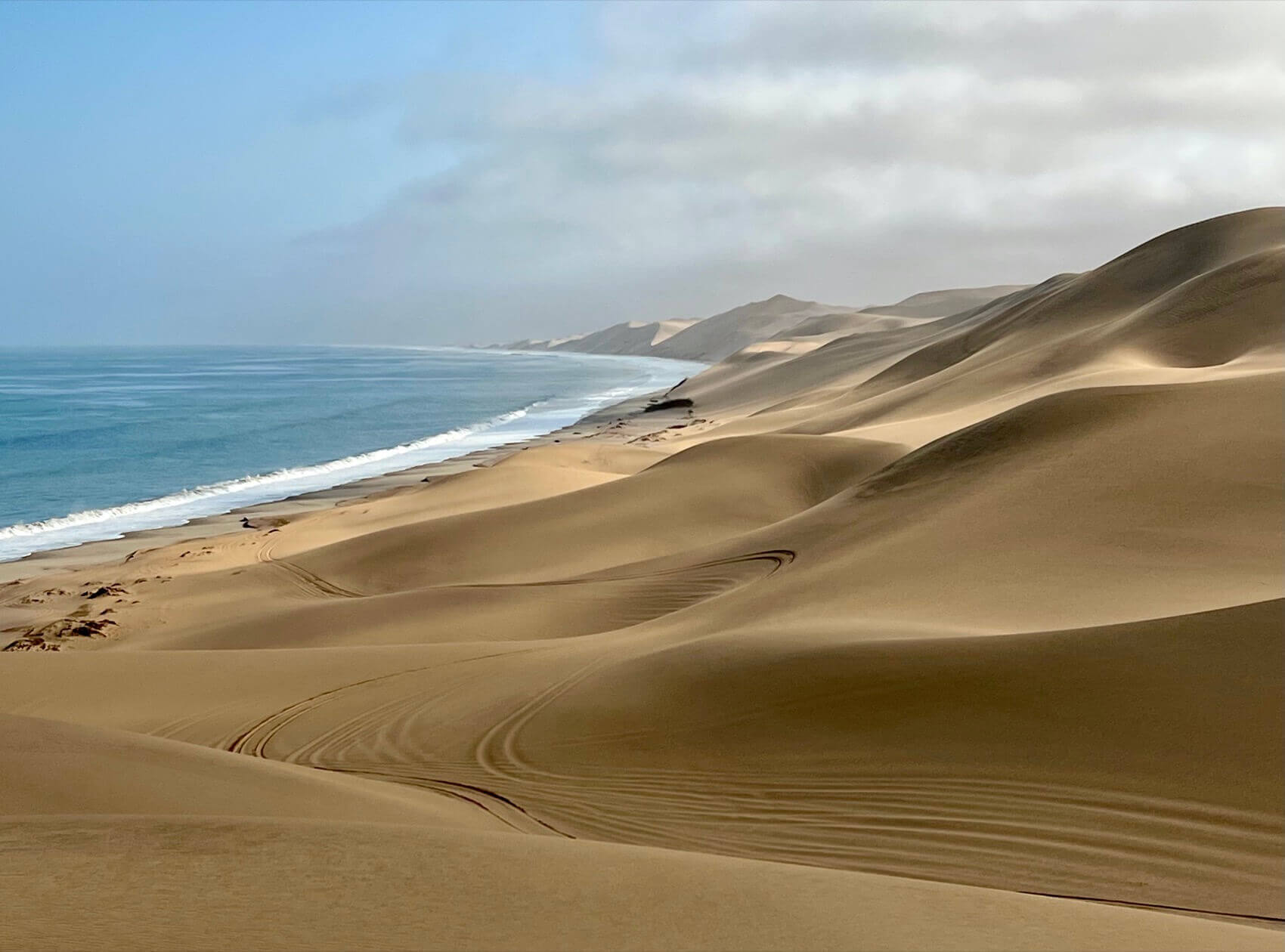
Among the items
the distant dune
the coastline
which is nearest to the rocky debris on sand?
the coastline

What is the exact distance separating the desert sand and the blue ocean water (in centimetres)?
1160

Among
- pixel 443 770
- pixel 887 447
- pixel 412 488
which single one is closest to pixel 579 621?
pixel 443 770

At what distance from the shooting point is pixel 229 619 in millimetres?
14766

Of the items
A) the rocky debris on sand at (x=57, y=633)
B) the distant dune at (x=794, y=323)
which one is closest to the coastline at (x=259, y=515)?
the rocky debris on sand at (x=57, y=633)

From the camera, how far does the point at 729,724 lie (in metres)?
6.84

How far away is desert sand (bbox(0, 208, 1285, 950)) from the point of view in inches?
147

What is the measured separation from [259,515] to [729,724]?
2097 cm

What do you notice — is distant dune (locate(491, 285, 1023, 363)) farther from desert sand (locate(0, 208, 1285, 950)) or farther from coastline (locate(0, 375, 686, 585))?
desert sand (locate(0, 208, 1285, 950))

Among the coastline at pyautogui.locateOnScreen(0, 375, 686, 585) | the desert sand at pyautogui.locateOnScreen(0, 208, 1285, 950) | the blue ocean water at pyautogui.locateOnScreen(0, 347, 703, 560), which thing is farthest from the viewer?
the blue ocean water at pyautogui.locateOnScreen(0, 347, 703, 560)

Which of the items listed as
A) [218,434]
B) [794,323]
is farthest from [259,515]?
[794,323]

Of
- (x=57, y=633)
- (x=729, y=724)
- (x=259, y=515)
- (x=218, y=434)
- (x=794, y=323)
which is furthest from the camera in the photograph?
(x=794, y=323)

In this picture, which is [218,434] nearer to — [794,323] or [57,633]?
[57,633]

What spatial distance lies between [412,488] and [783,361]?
42572 millimetres

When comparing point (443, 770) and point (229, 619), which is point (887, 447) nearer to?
point (229, 619)
